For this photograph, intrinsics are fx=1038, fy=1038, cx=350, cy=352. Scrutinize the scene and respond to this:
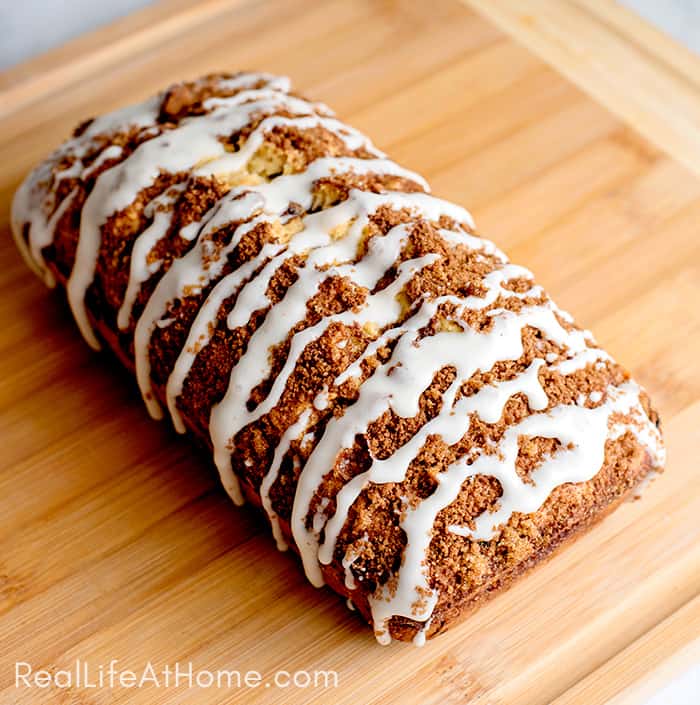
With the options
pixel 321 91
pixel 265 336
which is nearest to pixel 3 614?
pixel 265 336

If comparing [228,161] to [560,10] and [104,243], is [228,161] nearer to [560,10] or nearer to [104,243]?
[104,243]

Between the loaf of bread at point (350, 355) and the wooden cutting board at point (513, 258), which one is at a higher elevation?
the loaf of bread at point (350, 355)

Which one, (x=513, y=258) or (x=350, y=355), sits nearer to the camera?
(x=350, y=355)

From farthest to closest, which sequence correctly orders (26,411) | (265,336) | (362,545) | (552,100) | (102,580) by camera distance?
(552,100), (26,411), (102,580), (265,336), (362,545)

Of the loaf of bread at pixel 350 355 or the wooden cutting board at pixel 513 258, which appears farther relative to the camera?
the wooden cutting board at pixel 513 258

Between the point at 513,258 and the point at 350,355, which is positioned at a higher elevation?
the point at 350,355
